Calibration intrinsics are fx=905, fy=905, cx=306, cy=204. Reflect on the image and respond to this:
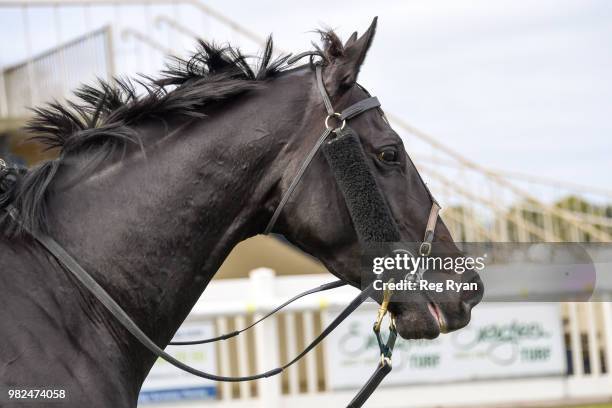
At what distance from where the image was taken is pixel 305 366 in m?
8.43

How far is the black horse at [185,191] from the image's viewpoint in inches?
111

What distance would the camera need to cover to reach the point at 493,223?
11562 millimetres

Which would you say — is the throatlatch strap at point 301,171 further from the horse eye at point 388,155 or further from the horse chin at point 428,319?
the horse chin at point 428,319

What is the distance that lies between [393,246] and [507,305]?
542 centimetres

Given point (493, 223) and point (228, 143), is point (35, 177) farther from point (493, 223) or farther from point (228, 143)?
point (493, 223)

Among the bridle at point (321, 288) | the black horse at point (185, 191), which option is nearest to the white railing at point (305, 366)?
the bridle at point (321, 288)

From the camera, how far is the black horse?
282cm

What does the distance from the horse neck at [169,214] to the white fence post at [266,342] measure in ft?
→ 16.4

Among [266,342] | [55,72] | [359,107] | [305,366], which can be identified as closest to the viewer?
[359,107]

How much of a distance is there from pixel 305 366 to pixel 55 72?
549 cm

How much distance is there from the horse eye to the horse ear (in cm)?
26

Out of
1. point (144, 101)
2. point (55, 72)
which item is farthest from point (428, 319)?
point (55, 72)

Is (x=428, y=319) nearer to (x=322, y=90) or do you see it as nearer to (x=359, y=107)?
(x=359, y=107)

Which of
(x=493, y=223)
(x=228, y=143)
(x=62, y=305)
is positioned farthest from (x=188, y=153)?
(x=493, y=223)
